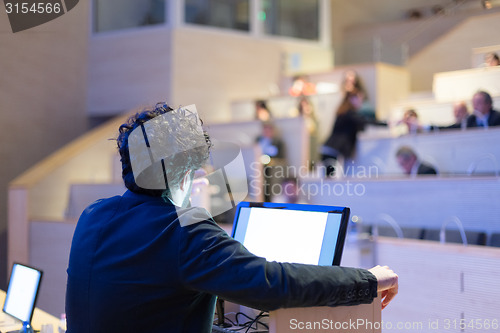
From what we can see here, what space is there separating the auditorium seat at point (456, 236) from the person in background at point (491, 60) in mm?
1388

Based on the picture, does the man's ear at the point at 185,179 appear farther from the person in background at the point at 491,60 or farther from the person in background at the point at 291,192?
the person in background at the point at 491,60

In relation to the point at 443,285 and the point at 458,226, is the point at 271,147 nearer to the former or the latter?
the point at 458,226

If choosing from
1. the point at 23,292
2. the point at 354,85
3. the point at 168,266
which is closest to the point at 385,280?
the point at 168,266

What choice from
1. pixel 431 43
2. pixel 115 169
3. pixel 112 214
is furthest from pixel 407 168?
pixel 112 214

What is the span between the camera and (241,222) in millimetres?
1652

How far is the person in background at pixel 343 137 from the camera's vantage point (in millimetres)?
5852

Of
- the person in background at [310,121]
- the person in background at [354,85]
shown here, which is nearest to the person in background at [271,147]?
the person in background at [310,121]

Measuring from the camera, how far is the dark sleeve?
1168mm

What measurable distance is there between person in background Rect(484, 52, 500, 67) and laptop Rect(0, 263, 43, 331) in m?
3.43

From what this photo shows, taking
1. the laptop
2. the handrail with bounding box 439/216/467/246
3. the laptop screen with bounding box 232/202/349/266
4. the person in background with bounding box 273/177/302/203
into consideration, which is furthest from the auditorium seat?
the laptop

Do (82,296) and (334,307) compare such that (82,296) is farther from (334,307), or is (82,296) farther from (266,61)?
(266,61)

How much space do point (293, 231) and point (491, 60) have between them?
3486 mm

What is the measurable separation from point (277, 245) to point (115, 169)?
4735 millimetres

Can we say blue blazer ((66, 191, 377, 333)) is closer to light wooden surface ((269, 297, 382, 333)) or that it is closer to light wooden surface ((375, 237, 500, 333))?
light wooden surface ((269, 297, 382, 333))
